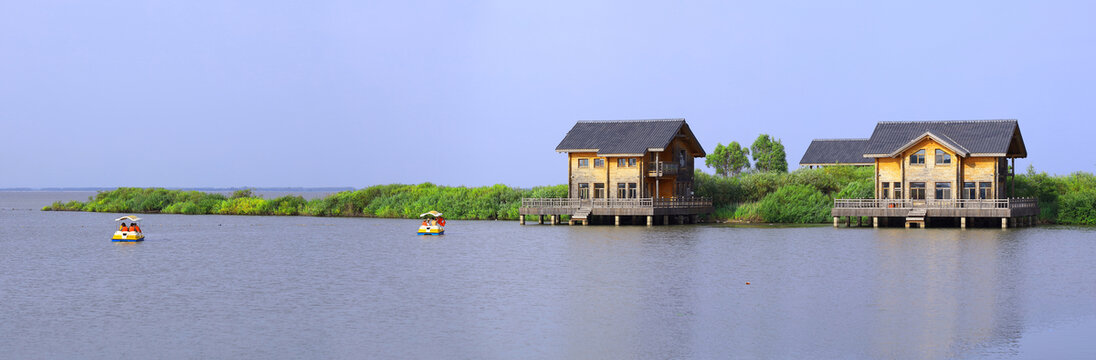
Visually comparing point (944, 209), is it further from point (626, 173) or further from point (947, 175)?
point (626, 173)

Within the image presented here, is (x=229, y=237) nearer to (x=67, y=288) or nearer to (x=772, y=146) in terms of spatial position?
(x=67, y=288)

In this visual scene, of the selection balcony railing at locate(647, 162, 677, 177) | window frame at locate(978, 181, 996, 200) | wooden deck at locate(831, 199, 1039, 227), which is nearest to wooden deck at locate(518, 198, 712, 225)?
balcony railing at locate(647, 162, 677, 177)

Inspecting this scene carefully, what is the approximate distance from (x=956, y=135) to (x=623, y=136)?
19734 mm

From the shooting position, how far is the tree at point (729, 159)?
103 meters

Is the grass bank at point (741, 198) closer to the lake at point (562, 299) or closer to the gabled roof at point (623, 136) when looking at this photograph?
the gabled roof at point (623, 136)

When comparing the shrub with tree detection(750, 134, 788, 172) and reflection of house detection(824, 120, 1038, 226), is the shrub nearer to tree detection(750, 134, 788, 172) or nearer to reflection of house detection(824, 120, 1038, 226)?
reflection of house detection(824, 120, 1038, 226)

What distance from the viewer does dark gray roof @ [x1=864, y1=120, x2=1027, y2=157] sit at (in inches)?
2164

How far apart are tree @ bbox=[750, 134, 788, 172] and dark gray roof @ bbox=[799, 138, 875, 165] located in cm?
702

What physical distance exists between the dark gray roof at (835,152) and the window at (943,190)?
1365 inches

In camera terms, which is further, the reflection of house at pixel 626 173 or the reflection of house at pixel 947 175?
the reflection of house at pixel 626 173

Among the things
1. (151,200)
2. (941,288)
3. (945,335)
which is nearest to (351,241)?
(941,288)

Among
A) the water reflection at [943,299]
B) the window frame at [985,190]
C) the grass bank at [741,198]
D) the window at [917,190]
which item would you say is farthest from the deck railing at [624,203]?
the water reflection at [943,299]

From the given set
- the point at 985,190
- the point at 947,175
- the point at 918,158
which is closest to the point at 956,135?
the point at 918,158

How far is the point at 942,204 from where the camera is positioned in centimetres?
5491
